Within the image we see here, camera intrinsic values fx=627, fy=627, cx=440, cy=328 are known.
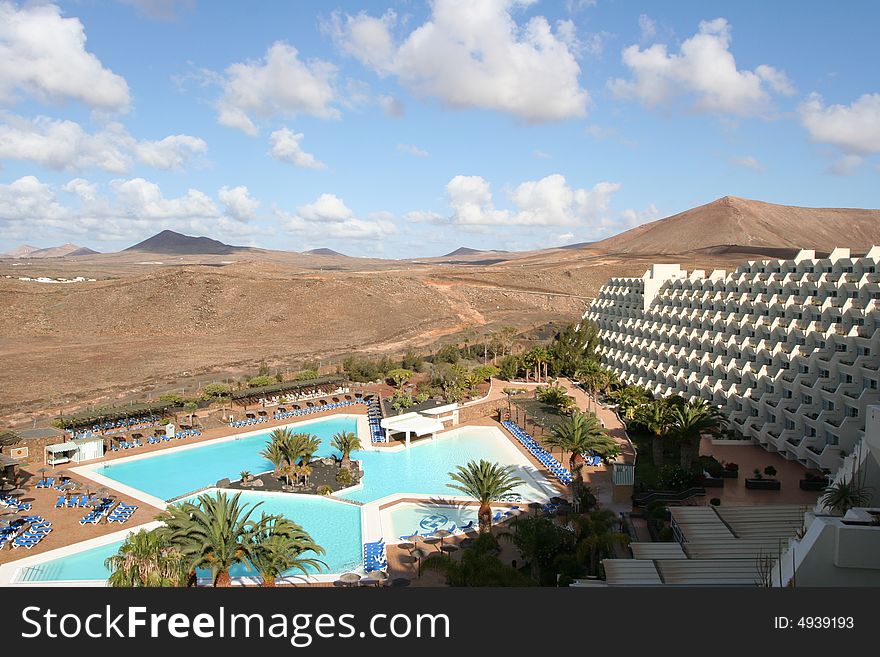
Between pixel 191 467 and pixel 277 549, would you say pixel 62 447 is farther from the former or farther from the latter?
pixel 277 549

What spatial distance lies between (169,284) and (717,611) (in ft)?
296

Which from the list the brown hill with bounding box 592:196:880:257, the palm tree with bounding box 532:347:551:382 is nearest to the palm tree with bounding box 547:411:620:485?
the palm tree with bounding box 532:347:551:382

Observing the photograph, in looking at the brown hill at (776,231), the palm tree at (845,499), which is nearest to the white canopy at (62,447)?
the palm tree at (845,499)

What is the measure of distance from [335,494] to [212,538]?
9.92 m

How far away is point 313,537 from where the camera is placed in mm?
21562

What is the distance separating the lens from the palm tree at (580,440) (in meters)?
25.5

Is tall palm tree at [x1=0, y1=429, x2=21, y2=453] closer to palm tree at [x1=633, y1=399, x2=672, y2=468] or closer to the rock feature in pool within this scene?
the rock feature in pool

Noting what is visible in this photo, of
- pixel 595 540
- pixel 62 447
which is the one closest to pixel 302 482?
pixel 62 447

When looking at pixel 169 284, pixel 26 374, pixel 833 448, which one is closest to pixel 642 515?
pixel 833 448

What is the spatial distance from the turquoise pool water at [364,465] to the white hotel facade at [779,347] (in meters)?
12.2

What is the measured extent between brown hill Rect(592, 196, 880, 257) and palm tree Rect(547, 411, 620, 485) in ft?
519

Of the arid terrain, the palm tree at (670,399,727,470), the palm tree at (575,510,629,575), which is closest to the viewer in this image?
the palm tree at (575,510,629,575)

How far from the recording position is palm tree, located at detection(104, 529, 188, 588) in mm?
13523

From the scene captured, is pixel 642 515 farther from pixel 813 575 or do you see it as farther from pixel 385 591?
pixel 385 591
